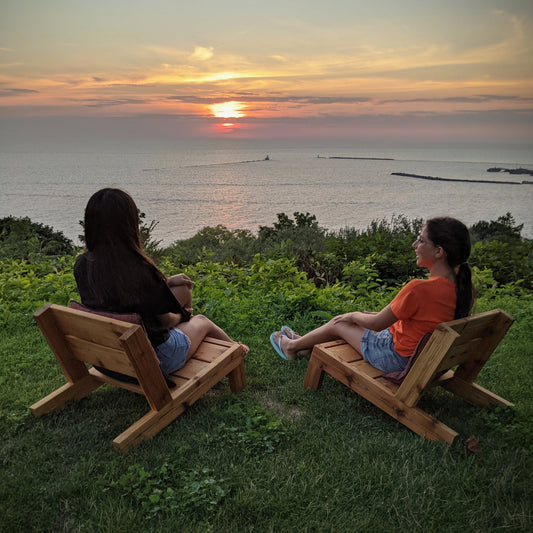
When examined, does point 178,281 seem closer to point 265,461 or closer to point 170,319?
point 170,319

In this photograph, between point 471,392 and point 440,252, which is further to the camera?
point 471,392

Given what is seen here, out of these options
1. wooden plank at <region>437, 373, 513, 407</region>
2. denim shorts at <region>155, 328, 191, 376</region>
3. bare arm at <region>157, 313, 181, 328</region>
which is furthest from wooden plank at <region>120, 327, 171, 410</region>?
wooden plank at <region>437, 373, 513, 407</region>

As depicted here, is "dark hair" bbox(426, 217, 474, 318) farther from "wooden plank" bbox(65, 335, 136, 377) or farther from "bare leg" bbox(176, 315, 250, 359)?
"wooden plank" bbox(65, 335, 136, 377)

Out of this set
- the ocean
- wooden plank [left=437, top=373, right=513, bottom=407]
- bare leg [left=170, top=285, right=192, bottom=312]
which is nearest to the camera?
wooden plank [left=437, top=373, right=513, bottom=407]

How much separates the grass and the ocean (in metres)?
6.48

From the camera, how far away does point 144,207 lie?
2916 centimetres

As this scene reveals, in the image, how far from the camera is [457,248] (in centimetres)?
328

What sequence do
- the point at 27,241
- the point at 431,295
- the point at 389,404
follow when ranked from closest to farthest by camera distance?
1. the point at 431,295
2. the point at 389,404
3. the point at 27,241

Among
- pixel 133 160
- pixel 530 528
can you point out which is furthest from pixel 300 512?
pixel 133 160

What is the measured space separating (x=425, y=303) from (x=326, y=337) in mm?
1198

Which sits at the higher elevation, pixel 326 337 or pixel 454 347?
pixel 454 347

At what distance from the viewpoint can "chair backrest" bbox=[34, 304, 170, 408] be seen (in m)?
2.88

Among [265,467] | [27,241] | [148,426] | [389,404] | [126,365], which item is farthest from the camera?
[27,241]

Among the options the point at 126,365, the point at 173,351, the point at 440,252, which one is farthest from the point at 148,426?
the point at 440,252
